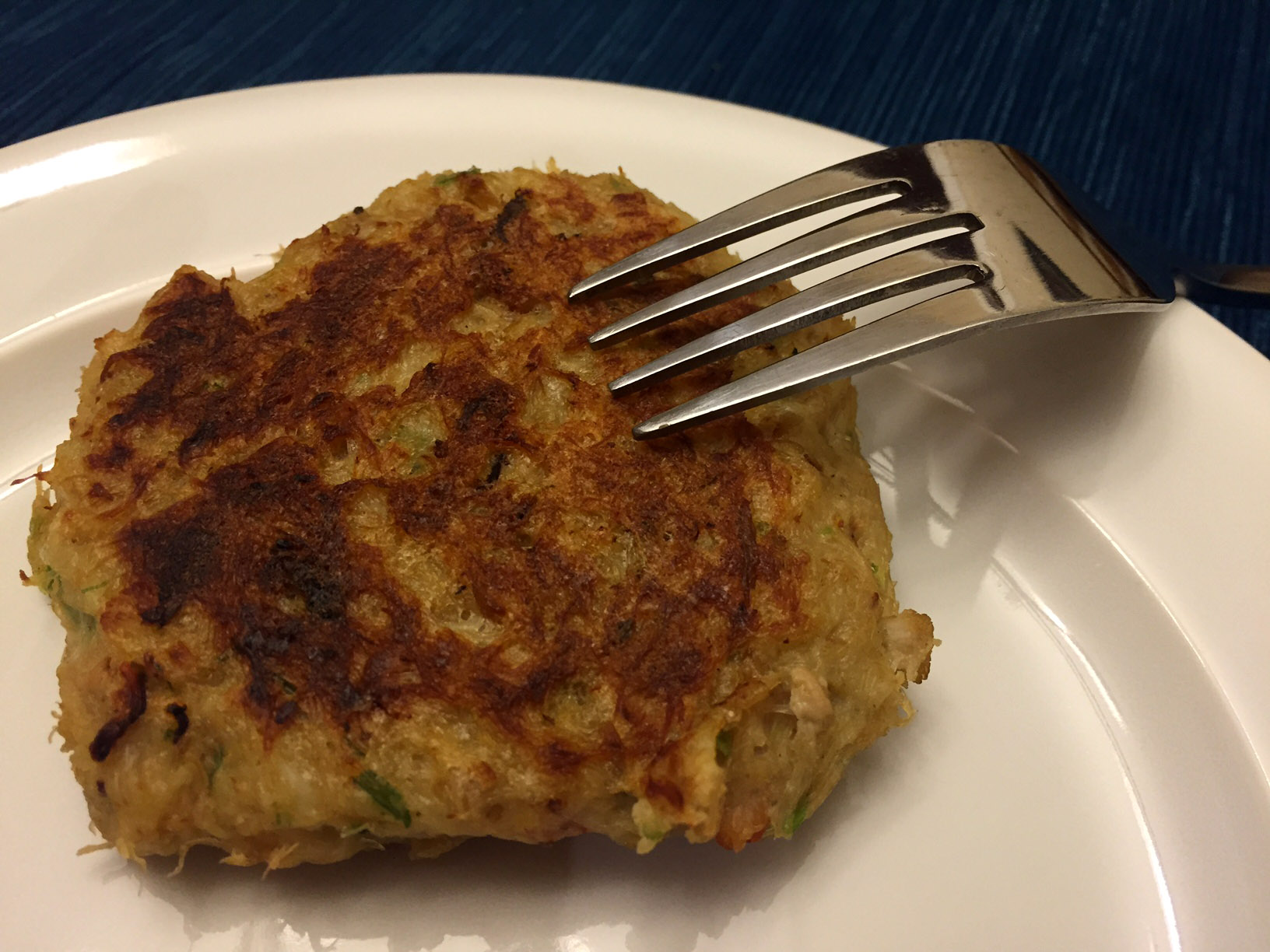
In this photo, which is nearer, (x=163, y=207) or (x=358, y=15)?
(x=163, y=207)

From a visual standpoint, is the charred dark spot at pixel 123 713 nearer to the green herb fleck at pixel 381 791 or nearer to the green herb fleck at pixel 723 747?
the green herb fleck at pixel 381 791

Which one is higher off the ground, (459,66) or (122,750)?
(459,66)

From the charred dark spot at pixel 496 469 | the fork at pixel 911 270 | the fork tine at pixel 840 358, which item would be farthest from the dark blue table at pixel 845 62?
the charred dark spot at pixel 496 469

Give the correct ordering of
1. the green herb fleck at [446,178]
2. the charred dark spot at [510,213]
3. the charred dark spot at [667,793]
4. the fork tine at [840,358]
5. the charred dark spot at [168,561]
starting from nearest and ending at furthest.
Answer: the charred dark spot at [667,793], the charred dark spot at [168,561], the fork tine at [840,358], the charred dark spot at [510,213], the green herb fleck at [446,178]

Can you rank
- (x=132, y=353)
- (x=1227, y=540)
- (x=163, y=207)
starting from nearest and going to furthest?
(x=1227, y=540) → (x=132, y=353) → (x=163, y=207)

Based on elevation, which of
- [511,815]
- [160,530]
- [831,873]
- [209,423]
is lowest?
[831,873]

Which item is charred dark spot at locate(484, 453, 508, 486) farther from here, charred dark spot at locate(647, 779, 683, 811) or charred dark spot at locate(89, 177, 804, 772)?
charred dark spot at locate(647, 779, 683, 811)

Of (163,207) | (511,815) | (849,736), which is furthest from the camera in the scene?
(163,207)

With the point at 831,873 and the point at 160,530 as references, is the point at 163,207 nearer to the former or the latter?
the point at 160,530

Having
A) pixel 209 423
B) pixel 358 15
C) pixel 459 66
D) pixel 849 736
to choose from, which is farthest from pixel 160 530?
pixel 358 15
